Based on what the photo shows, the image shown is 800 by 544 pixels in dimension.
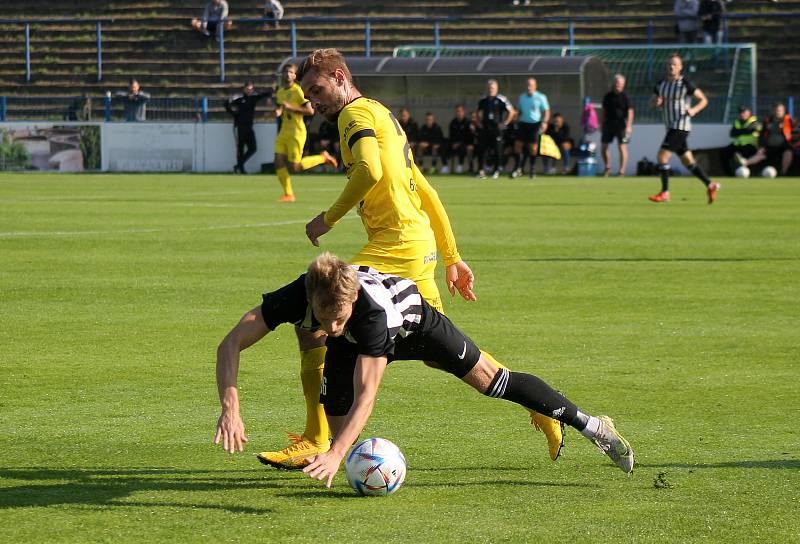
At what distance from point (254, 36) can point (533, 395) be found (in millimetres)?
37258

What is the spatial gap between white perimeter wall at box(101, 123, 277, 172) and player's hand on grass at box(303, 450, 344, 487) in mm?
30924

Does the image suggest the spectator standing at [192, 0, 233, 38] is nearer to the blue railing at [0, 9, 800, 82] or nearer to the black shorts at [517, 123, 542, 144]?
the blue railing at [0, 9, 800, 82]

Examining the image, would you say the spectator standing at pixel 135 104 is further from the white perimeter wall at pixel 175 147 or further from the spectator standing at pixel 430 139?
the spectator standing at pixel 430 139

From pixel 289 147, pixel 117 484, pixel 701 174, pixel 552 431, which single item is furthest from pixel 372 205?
pixel 289 147

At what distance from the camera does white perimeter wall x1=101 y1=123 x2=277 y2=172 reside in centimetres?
3544

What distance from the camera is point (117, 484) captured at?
5555 millimetres

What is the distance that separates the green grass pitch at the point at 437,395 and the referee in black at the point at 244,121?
17.5m

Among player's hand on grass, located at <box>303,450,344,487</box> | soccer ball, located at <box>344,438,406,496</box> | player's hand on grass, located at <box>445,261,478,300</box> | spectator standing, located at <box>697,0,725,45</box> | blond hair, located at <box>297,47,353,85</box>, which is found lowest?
soccer ball, located at <box>344,438,406,496</box>

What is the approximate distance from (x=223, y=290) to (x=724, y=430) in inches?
233

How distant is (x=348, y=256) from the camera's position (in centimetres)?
1389

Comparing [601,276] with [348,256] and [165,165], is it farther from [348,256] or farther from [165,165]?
[165,165]

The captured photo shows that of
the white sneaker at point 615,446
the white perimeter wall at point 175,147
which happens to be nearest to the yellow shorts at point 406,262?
the white sneaker at point 615,446

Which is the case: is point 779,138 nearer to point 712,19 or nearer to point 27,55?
point 712,19

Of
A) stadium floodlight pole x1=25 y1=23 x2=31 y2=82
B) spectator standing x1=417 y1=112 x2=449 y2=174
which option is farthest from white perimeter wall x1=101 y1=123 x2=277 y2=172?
stadium floodlight pole x1=25 y1=23 x2=31 y2=82
